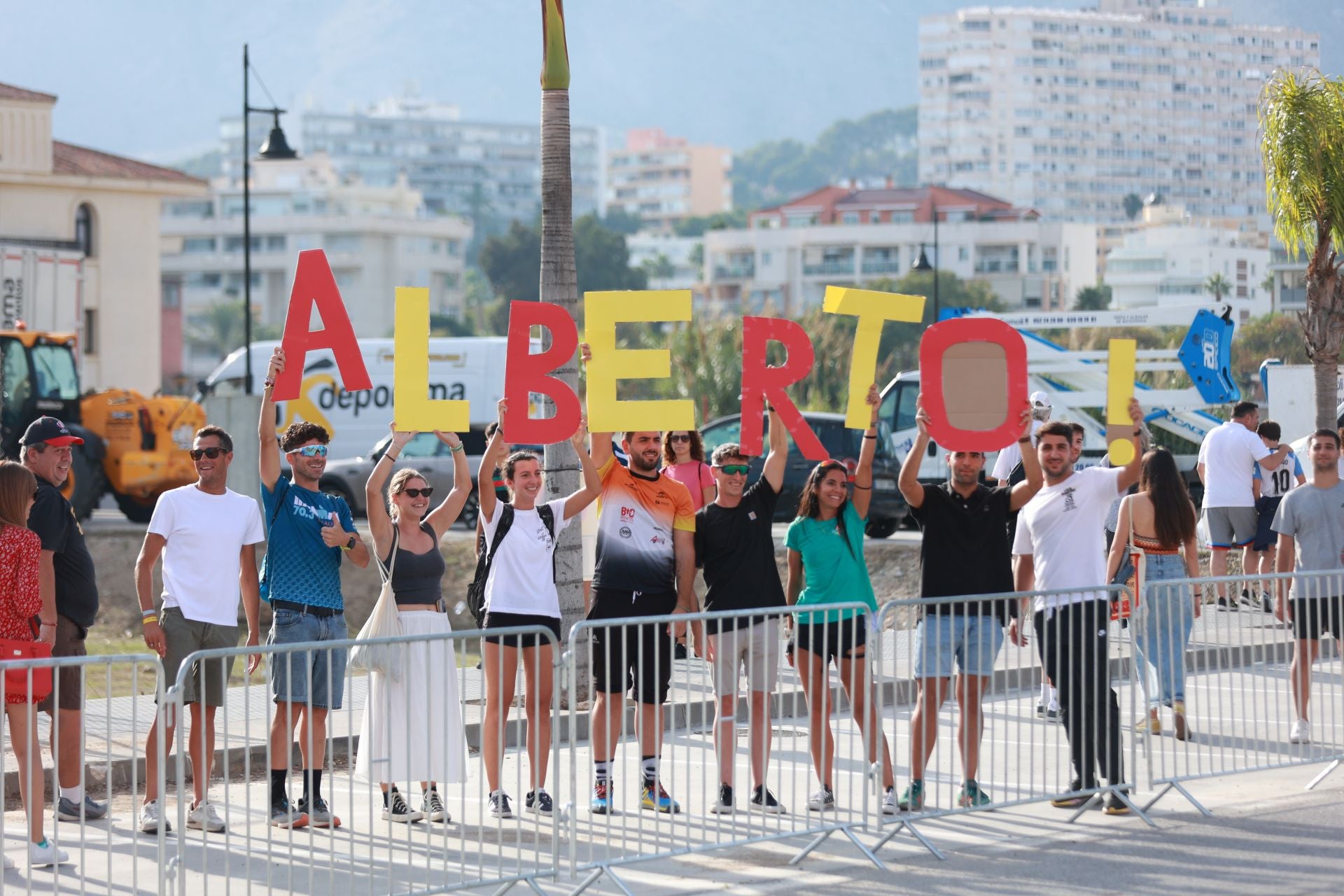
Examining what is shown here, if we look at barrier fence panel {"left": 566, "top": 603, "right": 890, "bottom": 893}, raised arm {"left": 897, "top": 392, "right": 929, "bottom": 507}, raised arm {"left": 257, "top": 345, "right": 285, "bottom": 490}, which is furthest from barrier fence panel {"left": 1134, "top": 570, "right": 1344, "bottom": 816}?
raised arm {"left": 257, "top": 345, "right": 285, "bottom": 490}

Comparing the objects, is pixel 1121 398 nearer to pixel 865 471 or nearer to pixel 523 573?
pixel 865 471

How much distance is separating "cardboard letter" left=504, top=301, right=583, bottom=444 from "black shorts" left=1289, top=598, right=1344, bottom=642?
13.6 ft

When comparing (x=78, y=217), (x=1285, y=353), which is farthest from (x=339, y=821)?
(x=78, y=217)

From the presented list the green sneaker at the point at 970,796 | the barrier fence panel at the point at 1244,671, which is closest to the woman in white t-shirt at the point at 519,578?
the green sneaker at the point at 970,796

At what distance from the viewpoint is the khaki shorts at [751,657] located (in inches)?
319

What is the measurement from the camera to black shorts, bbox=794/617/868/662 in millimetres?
8156

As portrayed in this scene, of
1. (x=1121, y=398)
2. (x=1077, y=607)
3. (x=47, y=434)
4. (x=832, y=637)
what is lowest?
(x=832, y=637)

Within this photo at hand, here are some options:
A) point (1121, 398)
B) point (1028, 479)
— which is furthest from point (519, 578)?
point (1121, 398)

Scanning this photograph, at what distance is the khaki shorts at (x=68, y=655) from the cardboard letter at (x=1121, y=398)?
16.7ft

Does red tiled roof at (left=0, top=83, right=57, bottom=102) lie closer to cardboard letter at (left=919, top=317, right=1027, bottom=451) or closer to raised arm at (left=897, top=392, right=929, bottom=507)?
cardboard letter at (left=919, top=317, right=1027, bottom=451)

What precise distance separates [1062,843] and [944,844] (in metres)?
0.52

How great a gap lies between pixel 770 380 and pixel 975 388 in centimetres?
106

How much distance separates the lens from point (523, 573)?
838 centimetres

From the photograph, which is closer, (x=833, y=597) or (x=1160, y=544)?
(x=833, y=597)
